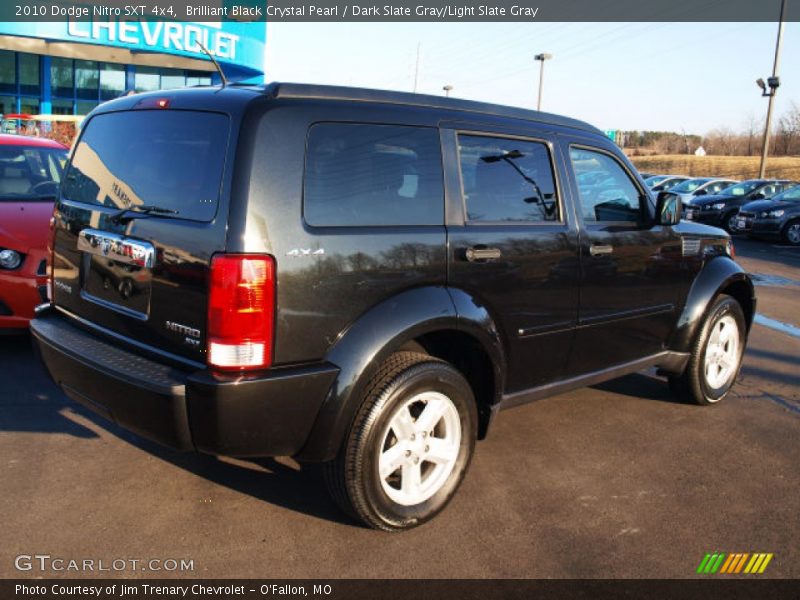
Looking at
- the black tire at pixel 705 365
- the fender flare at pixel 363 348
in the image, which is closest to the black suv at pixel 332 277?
the fender flare at pixel 363 348

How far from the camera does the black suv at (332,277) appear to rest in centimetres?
280

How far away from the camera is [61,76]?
97.7 feet

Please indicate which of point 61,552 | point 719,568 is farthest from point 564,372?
point 61,552

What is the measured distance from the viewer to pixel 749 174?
46938 mm

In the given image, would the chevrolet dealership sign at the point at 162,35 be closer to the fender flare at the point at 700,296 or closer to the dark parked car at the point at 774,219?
the dark parked car at the point at 774,219

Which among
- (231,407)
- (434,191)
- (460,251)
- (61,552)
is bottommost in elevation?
(61,552)

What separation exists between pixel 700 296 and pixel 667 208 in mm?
783

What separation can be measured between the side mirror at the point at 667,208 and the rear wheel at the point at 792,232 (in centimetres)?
1449

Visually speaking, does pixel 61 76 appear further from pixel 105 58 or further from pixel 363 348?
pixel 363 348

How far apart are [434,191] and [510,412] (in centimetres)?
209

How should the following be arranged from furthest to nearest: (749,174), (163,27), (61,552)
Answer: (749,174), (163,27), (61,552)

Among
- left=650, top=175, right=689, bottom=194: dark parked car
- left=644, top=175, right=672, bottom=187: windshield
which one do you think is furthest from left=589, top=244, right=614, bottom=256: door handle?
left=644, top=175, right=672, bottom=187: windshield

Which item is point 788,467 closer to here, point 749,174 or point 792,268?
point 792,268

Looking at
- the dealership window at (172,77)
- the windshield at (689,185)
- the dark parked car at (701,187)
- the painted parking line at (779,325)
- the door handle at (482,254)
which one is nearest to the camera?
the door handle at (482,254)
